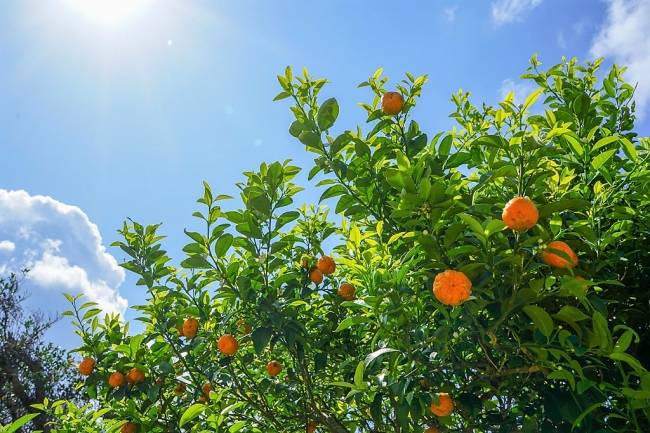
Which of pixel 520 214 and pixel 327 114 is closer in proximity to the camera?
→ pixel 520 214

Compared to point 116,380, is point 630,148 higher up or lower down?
lower down

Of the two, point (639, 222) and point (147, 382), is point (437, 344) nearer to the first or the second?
point (639, 222)

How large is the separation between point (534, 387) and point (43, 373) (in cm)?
898

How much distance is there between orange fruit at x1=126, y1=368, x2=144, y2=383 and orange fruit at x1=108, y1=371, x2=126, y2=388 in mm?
43

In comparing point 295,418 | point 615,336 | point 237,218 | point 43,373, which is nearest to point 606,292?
point 615,336

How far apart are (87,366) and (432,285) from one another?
7.21ft

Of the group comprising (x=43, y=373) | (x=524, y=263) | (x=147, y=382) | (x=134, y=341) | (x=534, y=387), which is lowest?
(x=534, y=387)

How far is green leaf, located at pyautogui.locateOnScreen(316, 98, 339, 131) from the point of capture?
7.31 ft

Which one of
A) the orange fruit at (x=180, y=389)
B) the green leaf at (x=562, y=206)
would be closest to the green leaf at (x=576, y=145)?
the green leaf at (x=562, y=206)

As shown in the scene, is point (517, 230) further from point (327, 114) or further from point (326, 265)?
point (326, 265)

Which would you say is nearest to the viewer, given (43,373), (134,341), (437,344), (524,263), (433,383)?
(524,263)

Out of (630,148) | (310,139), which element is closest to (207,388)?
(310,139)

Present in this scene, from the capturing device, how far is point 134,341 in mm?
2764

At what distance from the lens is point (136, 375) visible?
9.11 ft
